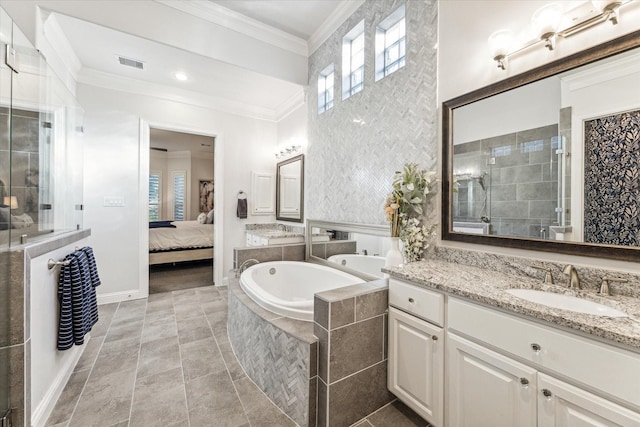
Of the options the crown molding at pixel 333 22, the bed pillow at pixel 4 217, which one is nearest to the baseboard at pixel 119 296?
the bed pillow at pixel 4 217

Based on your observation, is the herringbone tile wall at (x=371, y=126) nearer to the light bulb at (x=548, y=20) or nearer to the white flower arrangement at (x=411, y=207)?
the white flower arrangement at (x=411, y=207)

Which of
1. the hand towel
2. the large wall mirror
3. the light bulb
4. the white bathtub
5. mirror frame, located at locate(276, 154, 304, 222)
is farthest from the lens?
the hand towel

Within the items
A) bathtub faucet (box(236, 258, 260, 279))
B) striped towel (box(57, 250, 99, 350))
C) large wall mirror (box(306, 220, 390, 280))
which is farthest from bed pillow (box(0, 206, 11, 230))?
large wall mirror (box(306, 220, 390, 280))

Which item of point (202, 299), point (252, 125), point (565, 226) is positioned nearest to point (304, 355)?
point (565, 226)

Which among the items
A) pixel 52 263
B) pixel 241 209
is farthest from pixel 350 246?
pixel 52 263

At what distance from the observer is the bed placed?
14.6 feet

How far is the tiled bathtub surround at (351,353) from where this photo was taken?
56.4 inches

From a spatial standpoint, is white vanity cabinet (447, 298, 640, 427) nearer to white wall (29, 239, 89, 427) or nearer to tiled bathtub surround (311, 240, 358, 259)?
tiled bathtub surround (311, 240, 358, 259)

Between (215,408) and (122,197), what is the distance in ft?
9.81

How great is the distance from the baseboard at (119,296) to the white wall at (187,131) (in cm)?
9

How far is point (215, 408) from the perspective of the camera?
161 centimetres

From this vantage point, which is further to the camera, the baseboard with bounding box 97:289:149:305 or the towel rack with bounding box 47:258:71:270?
the baseboard with bounding box 97:289:149:305

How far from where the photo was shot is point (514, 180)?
4.86ft

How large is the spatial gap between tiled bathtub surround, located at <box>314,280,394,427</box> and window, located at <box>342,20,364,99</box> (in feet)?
6.73
